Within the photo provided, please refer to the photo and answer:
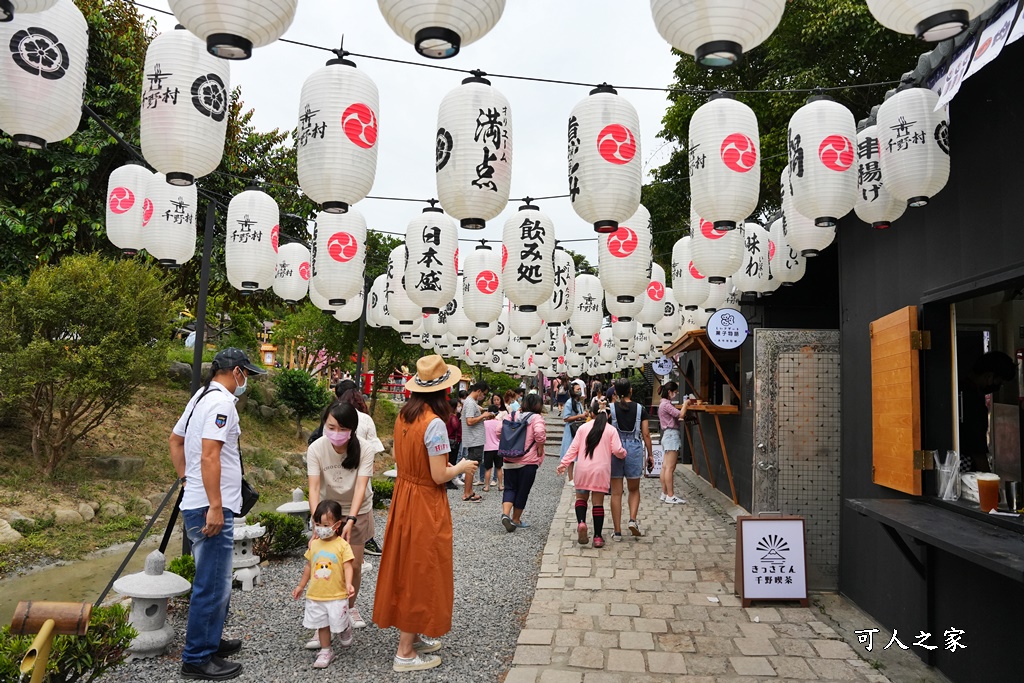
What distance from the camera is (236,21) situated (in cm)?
318

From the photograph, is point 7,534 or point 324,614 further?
point 7,534

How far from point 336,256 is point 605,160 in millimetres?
3695

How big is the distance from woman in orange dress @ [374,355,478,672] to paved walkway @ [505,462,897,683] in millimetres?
697

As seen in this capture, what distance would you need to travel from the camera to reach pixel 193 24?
3.21 meters

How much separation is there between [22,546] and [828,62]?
50.9 feet

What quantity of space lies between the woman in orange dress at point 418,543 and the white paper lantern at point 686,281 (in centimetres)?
466

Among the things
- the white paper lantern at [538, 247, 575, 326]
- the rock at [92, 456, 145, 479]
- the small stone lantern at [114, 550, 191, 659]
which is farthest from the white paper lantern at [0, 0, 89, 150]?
the rock at [92, 456, 145, 479]

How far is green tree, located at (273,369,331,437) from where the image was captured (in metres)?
18.8

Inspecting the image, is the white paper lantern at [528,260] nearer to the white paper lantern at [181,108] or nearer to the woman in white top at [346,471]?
the woman in white top at [346,471]

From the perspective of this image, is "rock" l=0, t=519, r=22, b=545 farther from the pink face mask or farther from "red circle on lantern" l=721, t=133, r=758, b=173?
"red circle on lantern" l=721, t=133, r=758, b=173

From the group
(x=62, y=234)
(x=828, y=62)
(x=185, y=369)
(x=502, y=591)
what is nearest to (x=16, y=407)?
(x=62, y=234)

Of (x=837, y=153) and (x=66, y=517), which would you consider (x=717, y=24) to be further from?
(x=66, y=517)

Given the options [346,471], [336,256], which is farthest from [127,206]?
[346,471]

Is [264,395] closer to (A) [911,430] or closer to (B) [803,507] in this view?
(B) [803,507]
